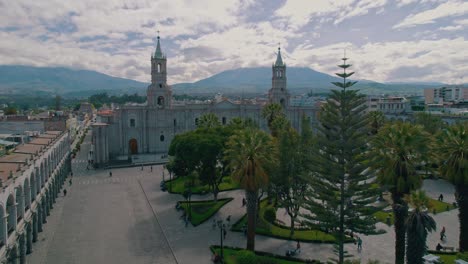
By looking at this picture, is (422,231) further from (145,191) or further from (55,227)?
(145,191)

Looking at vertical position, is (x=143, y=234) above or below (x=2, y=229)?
below

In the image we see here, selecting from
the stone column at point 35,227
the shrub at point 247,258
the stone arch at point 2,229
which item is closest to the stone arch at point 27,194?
the stone column at point 35,227

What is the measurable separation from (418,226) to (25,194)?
21.5 m

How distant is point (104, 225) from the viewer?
25.9 metres

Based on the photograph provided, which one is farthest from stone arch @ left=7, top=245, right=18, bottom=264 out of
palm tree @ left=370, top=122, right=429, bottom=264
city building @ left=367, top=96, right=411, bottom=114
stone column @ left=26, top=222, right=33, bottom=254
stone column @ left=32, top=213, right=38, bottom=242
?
city building @ left=367, top=96, right=411, bottom=114

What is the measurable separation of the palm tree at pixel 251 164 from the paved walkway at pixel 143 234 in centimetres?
310

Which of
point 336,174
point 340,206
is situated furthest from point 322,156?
point 340,206

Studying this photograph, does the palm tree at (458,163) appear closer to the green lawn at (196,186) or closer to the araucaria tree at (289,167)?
the araucaria tree at (289,167)

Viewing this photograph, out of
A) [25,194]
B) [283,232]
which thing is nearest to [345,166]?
[283,232]

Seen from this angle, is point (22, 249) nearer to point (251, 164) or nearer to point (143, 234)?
point (143, 234)

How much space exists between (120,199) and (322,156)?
21.1 metres

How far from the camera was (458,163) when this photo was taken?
18.8 meters

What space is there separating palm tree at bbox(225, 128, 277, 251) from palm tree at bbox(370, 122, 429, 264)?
19.6 ft

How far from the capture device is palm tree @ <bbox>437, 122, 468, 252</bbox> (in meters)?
18.7
